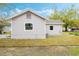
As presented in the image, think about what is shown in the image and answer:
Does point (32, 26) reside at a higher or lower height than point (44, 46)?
higher

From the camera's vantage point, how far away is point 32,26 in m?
20.9

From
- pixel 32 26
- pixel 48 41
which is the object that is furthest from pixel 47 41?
pixel 32 26

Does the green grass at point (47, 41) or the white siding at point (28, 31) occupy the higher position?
the white siding at point (28, 31)

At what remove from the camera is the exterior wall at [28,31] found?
68.4 ft

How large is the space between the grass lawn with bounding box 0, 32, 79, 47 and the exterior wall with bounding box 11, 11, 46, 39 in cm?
6

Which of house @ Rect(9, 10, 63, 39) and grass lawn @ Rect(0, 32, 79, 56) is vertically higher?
house @ Rect(9, 10, 63, 39)

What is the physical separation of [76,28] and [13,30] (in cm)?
87

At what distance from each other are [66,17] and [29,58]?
0.77m

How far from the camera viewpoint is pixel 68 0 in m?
20.8

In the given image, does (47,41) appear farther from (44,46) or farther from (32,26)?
(32,26)

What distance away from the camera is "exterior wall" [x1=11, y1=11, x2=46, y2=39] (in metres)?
20.9

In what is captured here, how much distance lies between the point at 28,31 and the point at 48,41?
311 millimetres

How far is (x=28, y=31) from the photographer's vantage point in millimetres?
20891

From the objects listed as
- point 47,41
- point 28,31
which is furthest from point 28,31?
point 47,41
